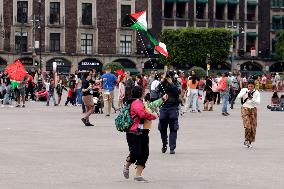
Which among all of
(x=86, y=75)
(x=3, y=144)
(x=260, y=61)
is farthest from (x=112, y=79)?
(x=260, y=61)

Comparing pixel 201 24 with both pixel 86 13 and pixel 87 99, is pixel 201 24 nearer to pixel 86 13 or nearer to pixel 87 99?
pixel 86 13

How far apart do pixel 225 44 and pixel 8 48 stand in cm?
2130

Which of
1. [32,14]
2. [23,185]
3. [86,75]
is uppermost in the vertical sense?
[32,14]

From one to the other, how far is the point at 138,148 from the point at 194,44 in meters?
71.9

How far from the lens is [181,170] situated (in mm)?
14891

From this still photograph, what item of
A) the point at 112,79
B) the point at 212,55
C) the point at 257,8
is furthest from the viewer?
→ the point at 257,8

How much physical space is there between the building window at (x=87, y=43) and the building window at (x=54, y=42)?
237 centimetres

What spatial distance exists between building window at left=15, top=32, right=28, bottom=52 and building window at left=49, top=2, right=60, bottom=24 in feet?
9.49

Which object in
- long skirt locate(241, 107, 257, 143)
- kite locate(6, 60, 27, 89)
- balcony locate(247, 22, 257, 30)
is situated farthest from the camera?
balcony locate(247, 22, 257, 30)

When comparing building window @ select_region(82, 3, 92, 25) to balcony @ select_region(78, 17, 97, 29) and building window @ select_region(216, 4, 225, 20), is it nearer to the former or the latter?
balcony @ select_region(78, 17, 97, 29)

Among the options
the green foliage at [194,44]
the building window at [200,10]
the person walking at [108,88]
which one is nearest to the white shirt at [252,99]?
the person walking at [108,88]

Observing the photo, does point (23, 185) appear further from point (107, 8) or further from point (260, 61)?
point (260, 61)

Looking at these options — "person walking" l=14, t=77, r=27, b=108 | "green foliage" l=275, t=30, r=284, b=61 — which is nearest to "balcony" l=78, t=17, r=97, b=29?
"green foliage" l=275, t=30, r=284, b=61

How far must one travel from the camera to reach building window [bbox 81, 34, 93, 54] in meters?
83.5
